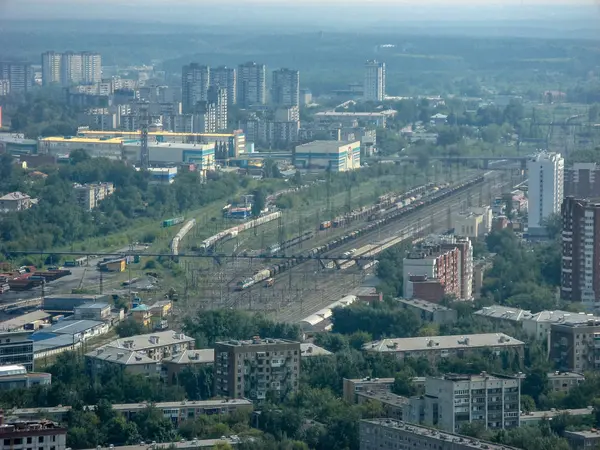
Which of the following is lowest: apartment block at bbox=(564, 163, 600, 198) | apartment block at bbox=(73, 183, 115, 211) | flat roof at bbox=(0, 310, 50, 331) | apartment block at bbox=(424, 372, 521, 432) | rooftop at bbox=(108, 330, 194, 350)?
flat roof at bbox=(0, 310, 50, 331)

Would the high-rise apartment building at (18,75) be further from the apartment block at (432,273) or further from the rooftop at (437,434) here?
the rooftop at (437,434)

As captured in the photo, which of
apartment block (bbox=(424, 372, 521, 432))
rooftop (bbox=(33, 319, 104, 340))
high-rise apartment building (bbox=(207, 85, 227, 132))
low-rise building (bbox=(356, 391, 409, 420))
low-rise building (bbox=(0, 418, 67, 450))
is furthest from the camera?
high-rise apartment building (bbox=(207, 85, 227, 132))

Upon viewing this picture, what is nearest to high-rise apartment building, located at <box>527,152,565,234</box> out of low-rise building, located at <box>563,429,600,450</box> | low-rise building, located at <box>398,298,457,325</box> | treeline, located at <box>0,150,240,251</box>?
treeline, located at <box>0,150,240,251</box>

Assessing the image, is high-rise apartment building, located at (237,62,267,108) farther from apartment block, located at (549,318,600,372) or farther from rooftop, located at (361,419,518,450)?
rooftop, located at (361,419,518,450)

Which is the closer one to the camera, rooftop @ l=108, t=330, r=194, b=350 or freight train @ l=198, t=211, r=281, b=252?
rooftop @ l=108, t=330, r=194, b=350

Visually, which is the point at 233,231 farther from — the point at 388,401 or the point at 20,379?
the point at 388,401
